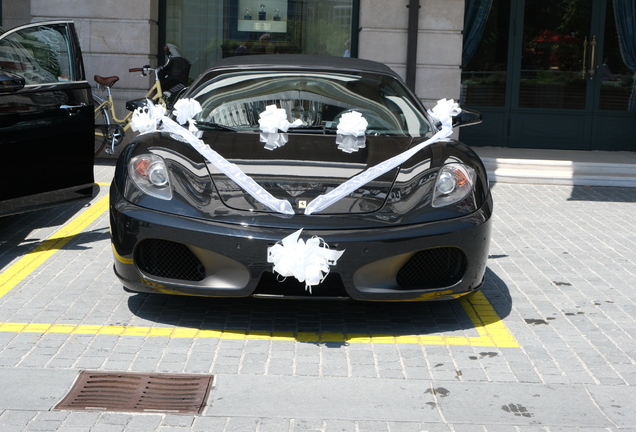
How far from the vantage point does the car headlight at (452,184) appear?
184 inches

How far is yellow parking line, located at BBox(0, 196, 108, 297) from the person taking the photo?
562 cm

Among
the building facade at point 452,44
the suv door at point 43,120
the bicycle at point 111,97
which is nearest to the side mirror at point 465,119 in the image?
the suv door at point 43,120

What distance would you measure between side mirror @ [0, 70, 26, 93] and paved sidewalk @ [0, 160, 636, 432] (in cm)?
123

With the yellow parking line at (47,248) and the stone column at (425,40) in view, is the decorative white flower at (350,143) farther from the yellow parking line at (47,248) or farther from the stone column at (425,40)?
the stone column at (425,40)

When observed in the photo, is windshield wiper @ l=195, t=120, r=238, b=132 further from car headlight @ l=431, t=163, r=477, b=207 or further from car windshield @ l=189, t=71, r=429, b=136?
car headlight @ l=431, t=163, r=477, b=207

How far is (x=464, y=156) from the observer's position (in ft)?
16.6

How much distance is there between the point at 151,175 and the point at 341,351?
1419mm

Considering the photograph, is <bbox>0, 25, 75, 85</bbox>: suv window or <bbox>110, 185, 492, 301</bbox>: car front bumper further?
<bbox>0, 25, 75, 85</bbox>: suv window

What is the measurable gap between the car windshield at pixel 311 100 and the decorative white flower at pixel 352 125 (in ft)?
0.34

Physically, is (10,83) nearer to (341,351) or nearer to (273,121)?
(273,121)

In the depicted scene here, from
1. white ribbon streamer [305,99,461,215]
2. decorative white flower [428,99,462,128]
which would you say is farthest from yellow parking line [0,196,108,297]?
decorative white flower [428,99,462,128]

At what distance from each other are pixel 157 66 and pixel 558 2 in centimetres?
598

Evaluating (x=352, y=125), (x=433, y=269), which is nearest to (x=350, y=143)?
(x=352, y=125)

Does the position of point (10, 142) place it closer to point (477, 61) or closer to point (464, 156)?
point (464, 156)
